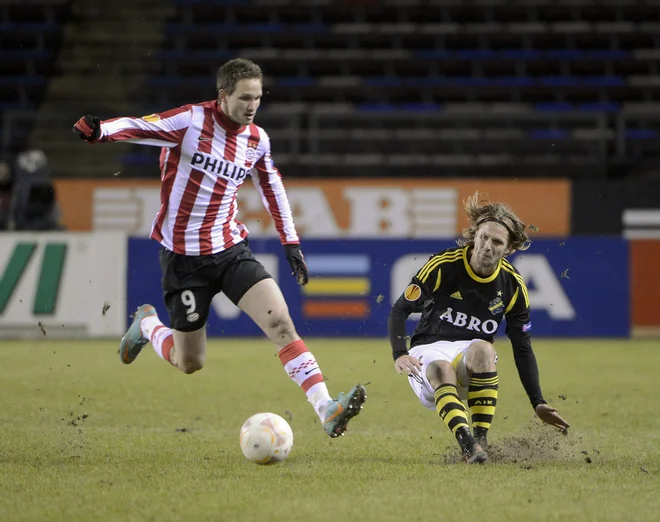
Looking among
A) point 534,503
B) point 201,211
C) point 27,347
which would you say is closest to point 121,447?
point 201,211

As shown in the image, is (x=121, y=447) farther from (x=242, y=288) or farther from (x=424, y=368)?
(x=424, y=368)

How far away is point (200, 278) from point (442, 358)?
4.65 ft

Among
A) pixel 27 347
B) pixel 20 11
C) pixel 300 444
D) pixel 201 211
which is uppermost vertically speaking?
pixel 20 11

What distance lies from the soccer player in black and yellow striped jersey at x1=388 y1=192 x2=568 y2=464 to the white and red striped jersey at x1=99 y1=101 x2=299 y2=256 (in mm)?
1157

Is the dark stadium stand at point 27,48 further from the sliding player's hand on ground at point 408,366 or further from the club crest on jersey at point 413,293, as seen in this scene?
the sliding player's hand on ground at point 408,366

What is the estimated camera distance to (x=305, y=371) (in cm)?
514

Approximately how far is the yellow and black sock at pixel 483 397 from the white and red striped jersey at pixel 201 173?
5.14 feet

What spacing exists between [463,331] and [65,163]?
12044 mm

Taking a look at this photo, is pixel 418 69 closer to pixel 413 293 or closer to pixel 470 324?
pixel 470 324

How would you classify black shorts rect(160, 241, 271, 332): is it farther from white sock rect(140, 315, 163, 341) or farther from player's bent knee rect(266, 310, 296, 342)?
white sock rect(140, 315, 163, 341)

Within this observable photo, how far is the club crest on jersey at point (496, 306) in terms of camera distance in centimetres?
517

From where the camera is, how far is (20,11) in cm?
1733

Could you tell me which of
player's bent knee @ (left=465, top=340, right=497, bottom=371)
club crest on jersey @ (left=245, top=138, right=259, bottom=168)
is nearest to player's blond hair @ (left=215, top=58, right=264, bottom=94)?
club crest on jersey @ (left=245, top=138, right=259, bottom=168)

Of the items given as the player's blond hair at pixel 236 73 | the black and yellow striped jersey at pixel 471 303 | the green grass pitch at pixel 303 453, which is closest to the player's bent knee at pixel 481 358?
the black and yellow striped jersey at pixel 471 303
